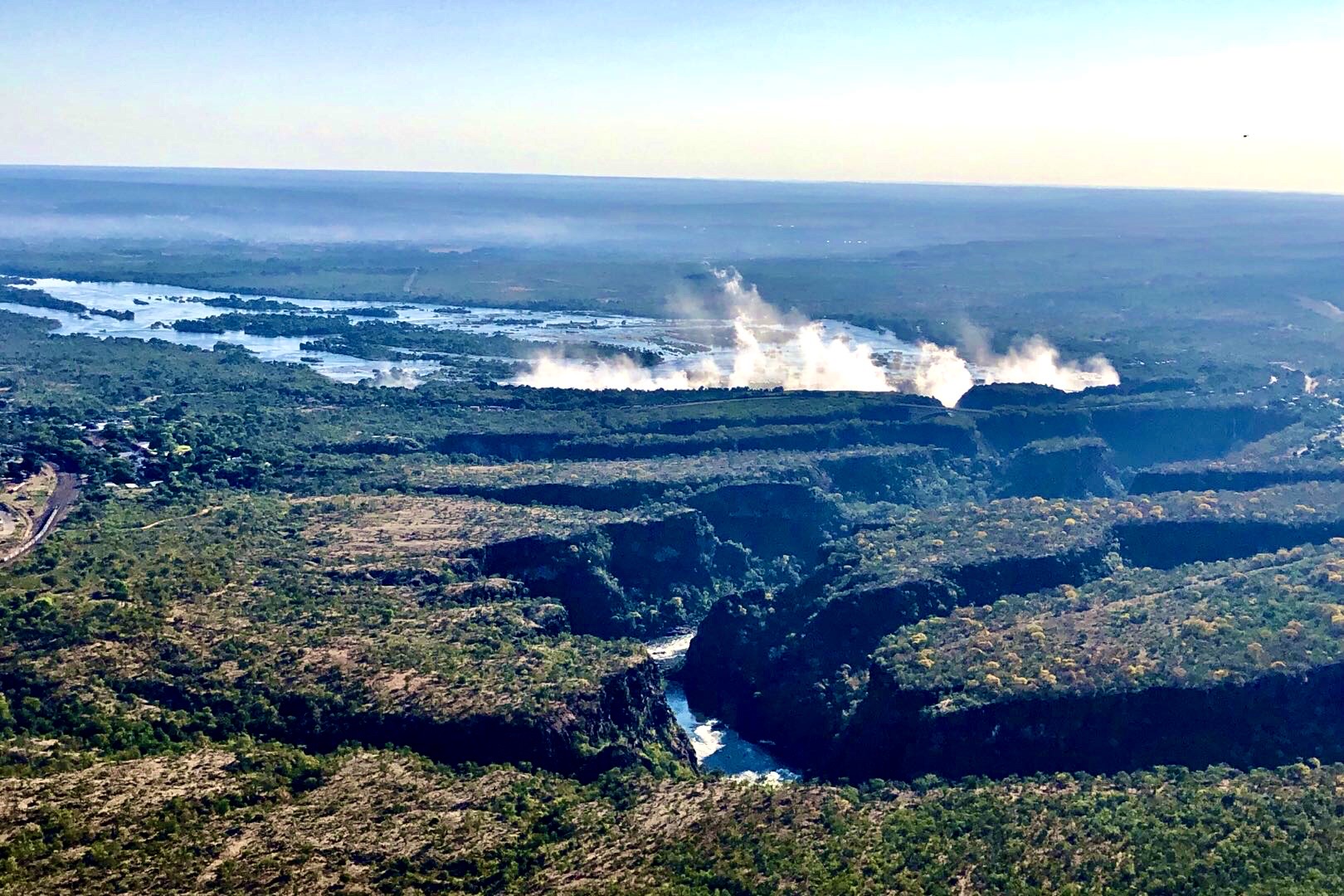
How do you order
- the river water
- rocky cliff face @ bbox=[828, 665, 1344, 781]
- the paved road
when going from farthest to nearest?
1. the paved road
2. the river water
3. rocky cliff face @ bbox=[828, 665, 1344, 781]

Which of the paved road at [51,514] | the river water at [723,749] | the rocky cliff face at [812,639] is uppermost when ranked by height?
the paved road at [51,514]

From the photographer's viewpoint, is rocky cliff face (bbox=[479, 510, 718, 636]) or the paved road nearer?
the paved road

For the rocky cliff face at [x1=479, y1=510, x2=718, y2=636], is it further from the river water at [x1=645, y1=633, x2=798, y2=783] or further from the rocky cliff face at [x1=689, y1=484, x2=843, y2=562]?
the river water at [x1=645, y1=633, x2=798, y2=783]

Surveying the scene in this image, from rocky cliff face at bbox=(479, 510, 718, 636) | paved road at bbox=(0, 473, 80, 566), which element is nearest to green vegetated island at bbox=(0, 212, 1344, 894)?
rocky cliff face at bbox=(479, 510, 718, 636)

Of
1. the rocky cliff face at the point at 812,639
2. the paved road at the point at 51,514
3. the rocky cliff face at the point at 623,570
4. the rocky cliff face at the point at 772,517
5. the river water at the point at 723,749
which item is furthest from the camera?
the rocky cliff face at the point at 772,517

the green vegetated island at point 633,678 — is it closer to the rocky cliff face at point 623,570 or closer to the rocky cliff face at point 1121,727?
the rocky cliff face at point 1121,727

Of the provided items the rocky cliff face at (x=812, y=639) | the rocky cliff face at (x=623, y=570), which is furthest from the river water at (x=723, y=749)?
the rocky cliff face at (x=623, y=570)

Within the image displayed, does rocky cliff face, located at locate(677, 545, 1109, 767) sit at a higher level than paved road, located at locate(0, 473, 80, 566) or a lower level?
lower
